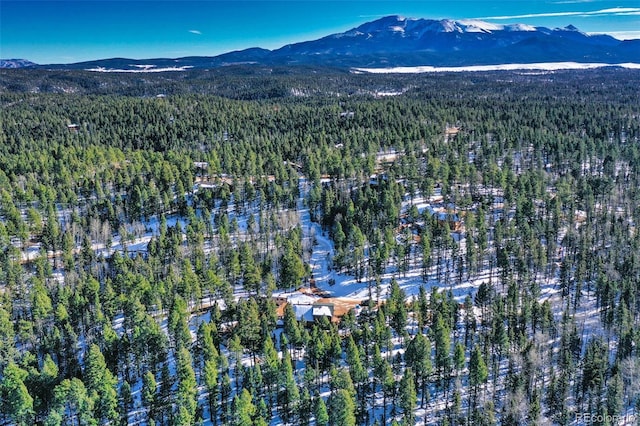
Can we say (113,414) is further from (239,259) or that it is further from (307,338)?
(239,259)

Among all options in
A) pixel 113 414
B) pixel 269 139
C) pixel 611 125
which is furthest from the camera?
pixel 611 125

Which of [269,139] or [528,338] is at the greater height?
[269,139]

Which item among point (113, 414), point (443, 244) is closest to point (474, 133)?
point (443, 244)

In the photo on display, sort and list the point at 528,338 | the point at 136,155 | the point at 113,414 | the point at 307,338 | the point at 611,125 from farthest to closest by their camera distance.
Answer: the point at 611,125
the point at 136,155
the point at 528,338
the point at 307,338
the point at 113,414

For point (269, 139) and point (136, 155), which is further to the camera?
point (269, 139)

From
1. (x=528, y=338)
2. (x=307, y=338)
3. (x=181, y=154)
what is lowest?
(x=528, y=338)

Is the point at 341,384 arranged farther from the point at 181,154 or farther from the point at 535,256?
the point at 181,154
